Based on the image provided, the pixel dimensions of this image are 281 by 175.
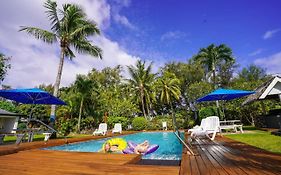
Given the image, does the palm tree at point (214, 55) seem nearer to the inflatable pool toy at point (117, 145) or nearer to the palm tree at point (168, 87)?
the palm tree at point (168, 87)

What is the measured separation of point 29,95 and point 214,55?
1886 cm

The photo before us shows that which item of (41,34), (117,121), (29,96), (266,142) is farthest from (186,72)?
(29,96)

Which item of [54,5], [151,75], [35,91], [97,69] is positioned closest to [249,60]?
[151,75]

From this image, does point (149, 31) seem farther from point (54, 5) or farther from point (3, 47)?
point (3, 47)

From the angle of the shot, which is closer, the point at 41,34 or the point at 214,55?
the point at 41,34

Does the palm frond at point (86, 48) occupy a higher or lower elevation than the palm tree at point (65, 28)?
lower

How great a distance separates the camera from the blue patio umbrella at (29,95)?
28.2 feet

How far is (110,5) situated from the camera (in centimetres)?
1274

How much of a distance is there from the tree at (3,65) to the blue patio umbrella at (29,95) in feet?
37.6

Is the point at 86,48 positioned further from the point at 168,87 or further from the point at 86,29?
the point at 168,87

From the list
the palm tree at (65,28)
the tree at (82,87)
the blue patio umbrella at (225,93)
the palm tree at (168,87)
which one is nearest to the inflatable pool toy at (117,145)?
the blue patio umbrella at (225,93)

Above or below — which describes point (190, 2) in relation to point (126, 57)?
below

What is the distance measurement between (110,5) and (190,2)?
565 cm

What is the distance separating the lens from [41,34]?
12.6 m
